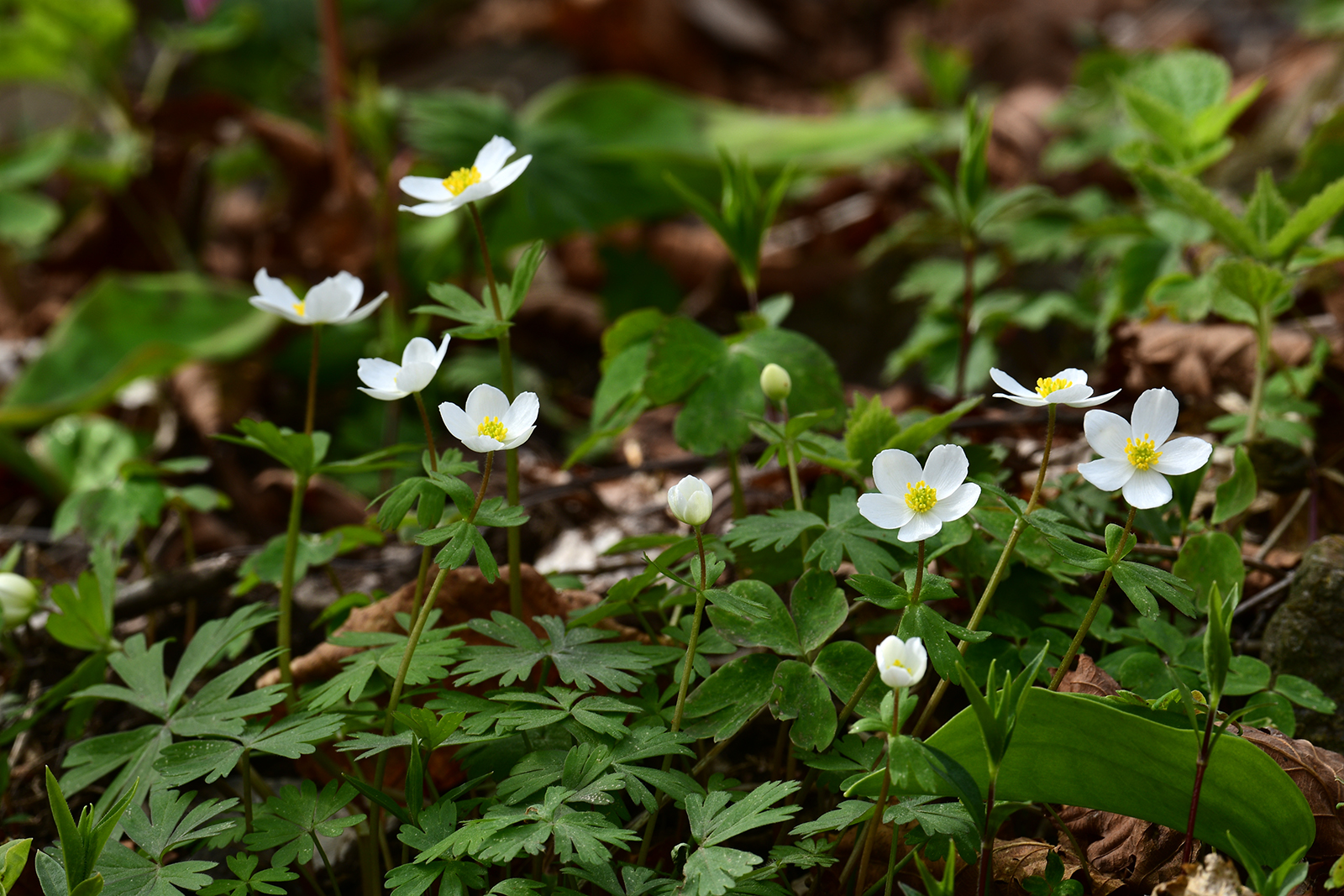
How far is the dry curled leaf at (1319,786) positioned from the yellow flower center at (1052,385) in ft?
1.36

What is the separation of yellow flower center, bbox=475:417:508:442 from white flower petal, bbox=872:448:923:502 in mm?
375

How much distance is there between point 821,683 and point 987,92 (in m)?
3.79

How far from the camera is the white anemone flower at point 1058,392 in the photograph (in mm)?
912

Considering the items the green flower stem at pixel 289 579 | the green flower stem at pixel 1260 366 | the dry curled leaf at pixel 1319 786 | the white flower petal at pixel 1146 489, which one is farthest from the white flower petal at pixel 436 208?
the green flower stem at pixel 1260 366

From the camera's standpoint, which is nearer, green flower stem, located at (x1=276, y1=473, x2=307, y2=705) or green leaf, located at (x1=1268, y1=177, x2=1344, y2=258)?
green flower stem, located at (x1=276, y1=473, x2=307, y2=705)

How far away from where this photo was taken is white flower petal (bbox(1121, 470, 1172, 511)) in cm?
91

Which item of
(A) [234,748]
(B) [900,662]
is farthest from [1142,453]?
(A) [234,748]

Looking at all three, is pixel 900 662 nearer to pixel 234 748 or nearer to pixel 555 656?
pixel 555 656

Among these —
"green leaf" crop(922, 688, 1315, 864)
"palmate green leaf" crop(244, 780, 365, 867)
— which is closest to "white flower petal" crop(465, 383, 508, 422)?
"palmate green leaf" crop(244, 780, 365, 867)

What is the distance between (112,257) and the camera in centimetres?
321

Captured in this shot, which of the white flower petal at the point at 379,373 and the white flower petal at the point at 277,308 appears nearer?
the white flower petal at the point at 379,373

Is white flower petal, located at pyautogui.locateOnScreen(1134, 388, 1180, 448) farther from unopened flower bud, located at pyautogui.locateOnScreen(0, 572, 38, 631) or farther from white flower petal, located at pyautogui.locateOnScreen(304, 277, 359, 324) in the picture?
unopened flower bud, located at pyautogui.locateOnScreen(0, 572, 38, 631)

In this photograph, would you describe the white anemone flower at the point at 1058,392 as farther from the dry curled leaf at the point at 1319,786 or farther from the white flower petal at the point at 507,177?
the white flower petal at the point at 507,177

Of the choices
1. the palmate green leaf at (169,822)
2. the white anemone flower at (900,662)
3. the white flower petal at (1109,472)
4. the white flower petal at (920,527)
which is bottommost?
the palmate green leaf at (169,822)
